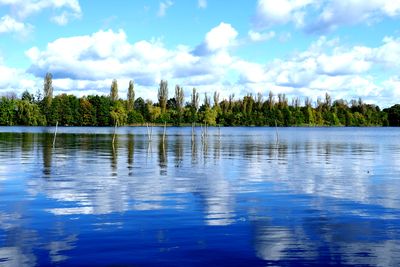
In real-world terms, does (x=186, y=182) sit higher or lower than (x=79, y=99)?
lower

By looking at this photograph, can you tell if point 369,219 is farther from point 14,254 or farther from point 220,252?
point 14,254

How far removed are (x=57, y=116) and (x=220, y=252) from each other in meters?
178

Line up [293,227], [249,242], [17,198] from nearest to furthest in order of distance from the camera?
1. [249,242]
2. [293,227]
3. [17,198]

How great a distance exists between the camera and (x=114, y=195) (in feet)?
69.9

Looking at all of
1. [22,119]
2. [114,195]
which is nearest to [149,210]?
[114,195]

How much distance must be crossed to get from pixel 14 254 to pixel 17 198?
30.1 ft

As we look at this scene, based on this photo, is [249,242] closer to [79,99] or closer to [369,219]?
[369,219]

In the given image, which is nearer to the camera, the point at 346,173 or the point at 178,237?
the point at 178,237

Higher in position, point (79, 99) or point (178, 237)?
point (79, 99)

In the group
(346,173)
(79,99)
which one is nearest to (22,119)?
(79,99)

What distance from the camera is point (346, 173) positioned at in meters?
31.4

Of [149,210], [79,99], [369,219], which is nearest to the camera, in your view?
[369,219]

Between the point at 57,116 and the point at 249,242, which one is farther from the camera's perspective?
the point at 57,116

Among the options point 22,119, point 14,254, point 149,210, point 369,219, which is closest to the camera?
point 14,254
